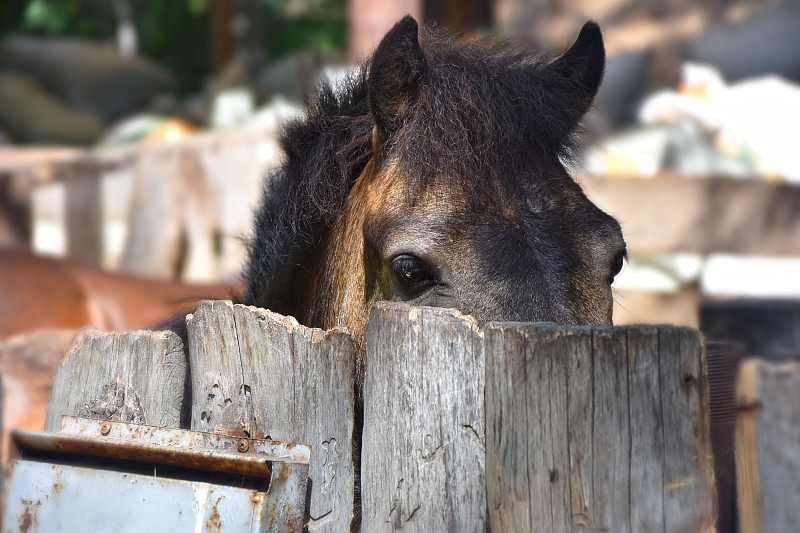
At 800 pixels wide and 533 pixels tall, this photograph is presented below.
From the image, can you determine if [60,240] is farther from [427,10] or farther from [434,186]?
[434,186]

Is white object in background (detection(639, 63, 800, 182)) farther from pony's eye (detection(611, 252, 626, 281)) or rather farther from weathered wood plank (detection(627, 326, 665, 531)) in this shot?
weathered wood plank (detection(627, 326, 665, 531))

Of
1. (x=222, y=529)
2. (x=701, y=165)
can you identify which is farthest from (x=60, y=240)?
(x=222, y=529)

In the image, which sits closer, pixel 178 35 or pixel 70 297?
pixel 70 297

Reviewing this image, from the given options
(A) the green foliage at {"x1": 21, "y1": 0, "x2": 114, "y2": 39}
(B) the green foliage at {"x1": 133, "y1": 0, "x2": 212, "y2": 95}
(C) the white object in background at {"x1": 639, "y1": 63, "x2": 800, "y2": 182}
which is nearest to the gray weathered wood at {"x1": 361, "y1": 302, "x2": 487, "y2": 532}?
(C) the white object in background at {"x1": 639, "y1": 63, "x2": 800, "y2": 182}

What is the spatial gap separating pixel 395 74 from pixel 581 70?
0.67m

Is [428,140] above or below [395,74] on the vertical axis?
below

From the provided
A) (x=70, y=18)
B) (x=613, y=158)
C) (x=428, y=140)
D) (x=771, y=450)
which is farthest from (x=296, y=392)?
(x=70, y=18)

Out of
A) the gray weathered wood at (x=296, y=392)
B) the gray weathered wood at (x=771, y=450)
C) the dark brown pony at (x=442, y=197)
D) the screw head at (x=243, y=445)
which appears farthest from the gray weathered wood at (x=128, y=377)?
the gray weathered wood at (x=771, y=450)

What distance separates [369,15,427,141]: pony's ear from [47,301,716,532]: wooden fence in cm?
80

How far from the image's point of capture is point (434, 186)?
1.96 meters

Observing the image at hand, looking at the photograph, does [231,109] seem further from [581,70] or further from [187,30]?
[187,30]

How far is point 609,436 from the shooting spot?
1.23 m

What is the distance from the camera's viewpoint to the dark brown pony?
1845 mm

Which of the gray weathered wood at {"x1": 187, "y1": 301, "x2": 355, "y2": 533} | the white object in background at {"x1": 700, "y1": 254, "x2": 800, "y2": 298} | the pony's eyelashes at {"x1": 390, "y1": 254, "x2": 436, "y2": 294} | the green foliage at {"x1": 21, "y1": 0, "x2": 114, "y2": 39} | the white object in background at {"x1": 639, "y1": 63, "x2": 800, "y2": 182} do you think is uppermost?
the green foliage at {"x1": 21, "y1": 0, "x2": 114, "y2": 39}
